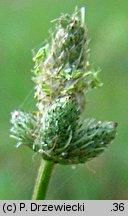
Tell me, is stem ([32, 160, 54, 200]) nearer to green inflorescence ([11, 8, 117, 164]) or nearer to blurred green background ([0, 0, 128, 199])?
green inflorescence ([11, 8, 117, 164])

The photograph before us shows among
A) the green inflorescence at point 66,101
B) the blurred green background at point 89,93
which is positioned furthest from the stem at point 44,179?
the blurred green background at point 89,93

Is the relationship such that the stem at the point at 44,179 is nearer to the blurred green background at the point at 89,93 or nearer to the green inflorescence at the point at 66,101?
the green inflorescence at the point at 66,101

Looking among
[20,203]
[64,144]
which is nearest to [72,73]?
[64,144]

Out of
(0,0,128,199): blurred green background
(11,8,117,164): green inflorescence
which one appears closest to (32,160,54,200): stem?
(11,8,117,164): green inflorescence

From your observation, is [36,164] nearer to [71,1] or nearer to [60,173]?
[60,173]

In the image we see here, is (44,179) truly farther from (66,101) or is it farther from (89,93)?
(89,93)

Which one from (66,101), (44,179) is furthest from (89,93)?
(66,101)
